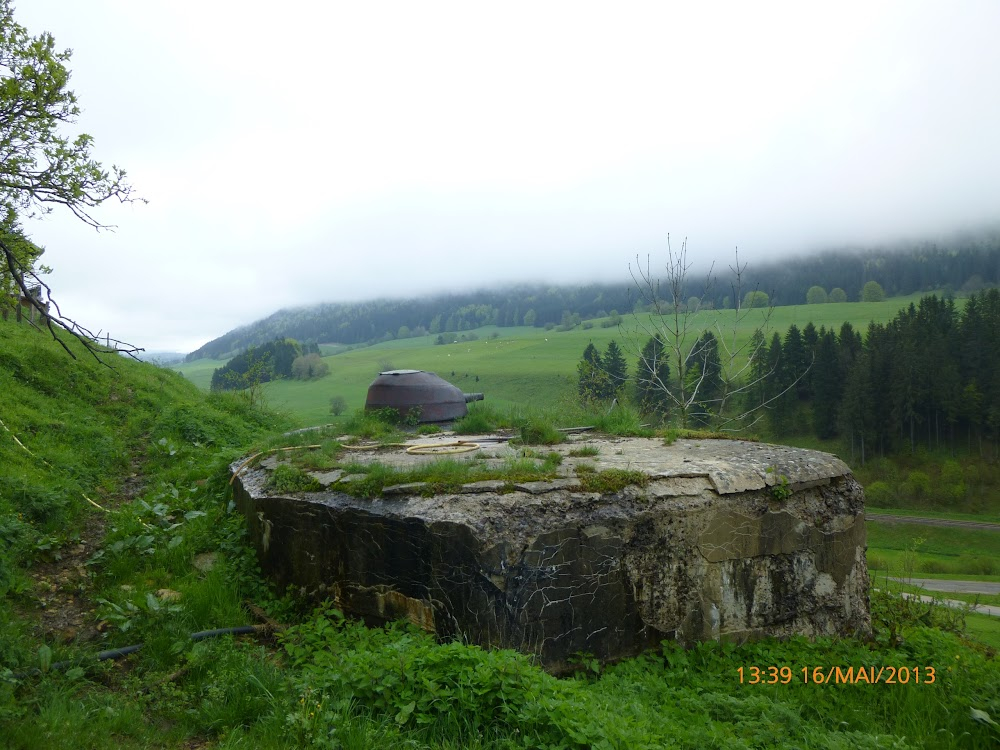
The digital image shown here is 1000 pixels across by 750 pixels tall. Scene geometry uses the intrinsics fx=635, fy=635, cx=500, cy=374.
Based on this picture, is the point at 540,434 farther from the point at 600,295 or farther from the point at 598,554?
the point at 600,295

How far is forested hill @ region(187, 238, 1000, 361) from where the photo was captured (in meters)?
83.7

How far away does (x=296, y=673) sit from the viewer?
429 cm

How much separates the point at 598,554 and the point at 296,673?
2.34 metres

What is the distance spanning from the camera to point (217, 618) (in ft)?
17.5

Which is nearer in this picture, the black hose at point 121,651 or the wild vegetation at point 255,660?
the wild vegetation at point 255,660

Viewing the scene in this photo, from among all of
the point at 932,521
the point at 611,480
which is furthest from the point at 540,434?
the point at 932,521

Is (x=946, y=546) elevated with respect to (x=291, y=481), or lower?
lower

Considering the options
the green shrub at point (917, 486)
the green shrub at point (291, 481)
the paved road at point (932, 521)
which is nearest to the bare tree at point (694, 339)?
the green shrub at point (291, 481)

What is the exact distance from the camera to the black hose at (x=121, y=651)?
13.4 ft

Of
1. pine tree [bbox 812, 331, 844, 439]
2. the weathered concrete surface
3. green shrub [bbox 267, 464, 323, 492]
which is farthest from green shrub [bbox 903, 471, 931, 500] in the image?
green shrub [bbox 267, 464, 323, 492]

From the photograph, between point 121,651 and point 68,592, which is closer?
point 121,651

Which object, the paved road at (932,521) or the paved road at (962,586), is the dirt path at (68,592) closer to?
the paved road at (962,586)

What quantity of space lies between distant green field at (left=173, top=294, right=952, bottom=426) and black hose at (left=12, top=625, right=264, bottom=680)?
2489 centimetres

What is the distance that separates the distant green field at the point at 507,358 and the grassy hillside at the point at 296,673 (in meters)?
23.0
